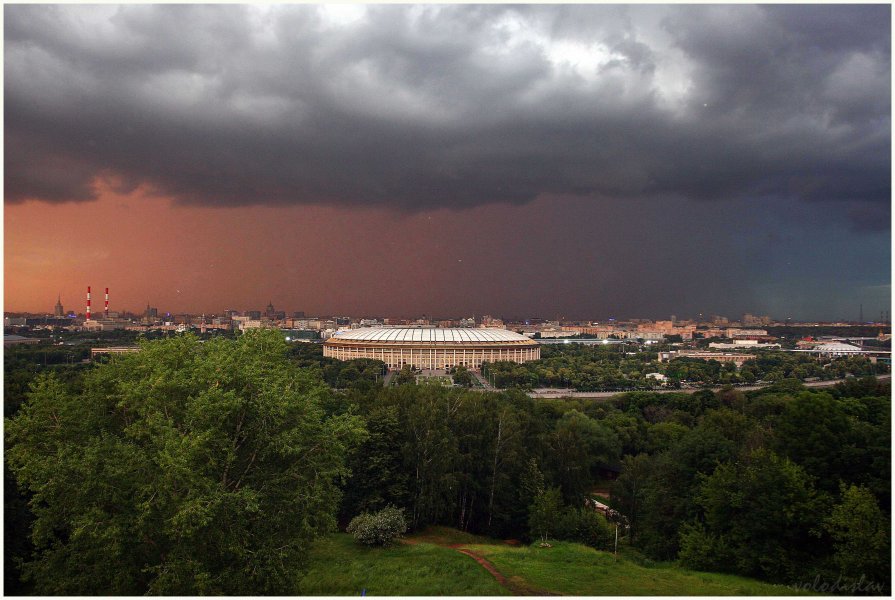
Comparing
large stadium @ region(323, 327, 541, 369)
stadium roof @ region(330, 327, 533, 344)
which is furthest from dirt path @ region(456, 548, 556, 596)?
stadium roof @ region(330, 327, 533, 344)

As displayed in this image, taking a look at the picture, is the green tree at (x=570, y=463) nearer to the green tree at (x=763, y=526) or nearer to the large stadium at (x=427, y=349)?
the green tree at (x=763, y=526)

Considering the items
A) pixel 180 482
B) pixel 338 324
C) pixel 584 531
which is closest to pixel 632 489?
pixel 584 531

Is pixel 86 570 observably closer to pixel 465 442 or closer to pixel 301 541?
pixel 301 541

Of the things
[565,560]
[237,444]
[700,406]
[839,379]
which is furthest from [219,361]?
[839,379]

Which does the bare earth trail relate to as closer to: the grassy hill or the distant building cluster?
the grassy hill

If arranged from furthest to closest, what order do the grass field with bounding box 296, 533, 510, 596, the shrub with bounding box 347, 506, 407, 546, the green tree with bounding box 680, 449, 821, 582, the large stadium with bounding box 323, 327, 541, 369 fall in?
the large stadium with bounding box 323, 327, 541, 369 < the shrub with bounding box 347, 506, 407, 546 < the green tree with bounding box 680, 449, 821, 582 < the grass field with bounding box 296, 533, 510, 596

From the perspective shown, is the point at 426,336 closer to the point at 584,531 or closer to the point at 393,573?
the point at 584,531

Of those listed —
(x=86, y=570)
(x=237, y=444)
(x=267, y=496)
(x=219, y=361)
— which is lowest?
(x=86, y=570)
